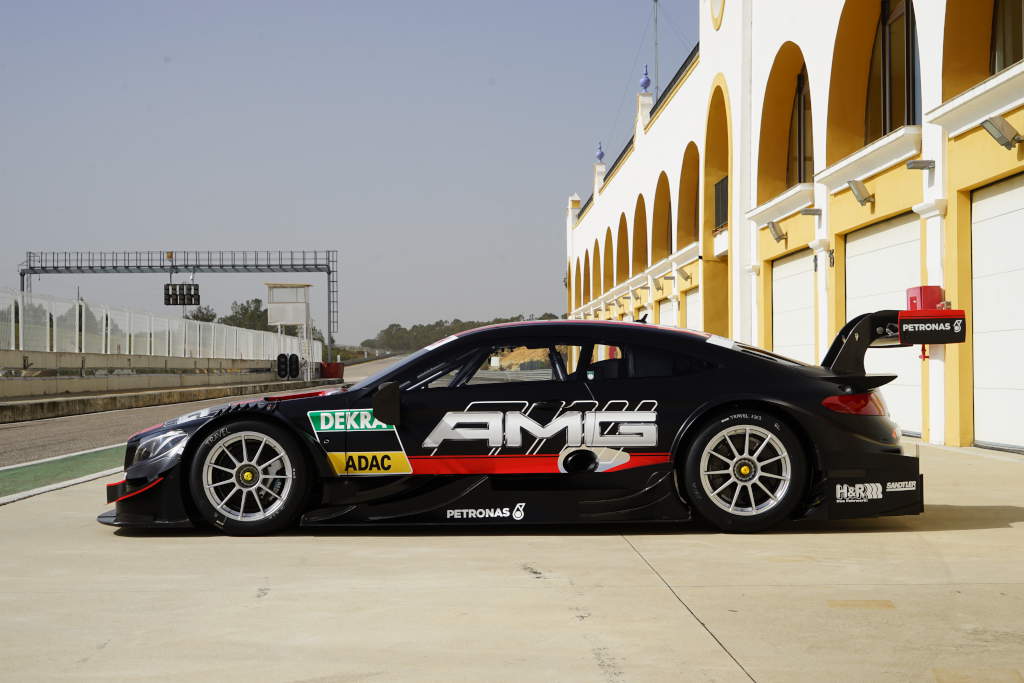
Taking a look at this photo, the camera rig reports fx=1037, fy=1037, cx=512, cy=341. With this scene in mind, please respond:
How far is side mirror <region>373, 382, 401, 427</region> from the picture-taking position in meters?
5.62

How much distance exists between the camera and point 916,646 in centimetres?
343

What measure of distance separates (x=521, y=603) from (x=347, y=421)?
6.36 feet

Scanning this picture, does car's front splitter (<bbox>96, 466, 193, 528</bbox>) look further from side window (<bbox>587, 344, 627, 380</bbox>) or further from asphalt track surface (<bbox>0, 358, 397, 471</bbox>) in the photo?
asphalt track surface (<bbox>0, 358, 397, 471</bbox>)

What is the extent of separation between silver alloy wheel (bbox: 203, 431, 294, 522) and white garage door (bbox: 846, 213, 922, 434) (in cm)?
886

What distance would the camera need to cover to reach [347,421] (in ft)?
18.6

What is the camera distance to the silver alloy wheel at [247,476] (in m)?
5.66

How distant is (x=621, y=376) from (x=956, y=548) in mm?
1915

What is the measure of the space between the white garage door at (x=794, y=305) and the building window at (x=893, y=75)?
2.53 m

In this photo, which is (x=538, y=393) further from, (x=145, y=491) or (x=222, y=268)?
(x=222, y=268)

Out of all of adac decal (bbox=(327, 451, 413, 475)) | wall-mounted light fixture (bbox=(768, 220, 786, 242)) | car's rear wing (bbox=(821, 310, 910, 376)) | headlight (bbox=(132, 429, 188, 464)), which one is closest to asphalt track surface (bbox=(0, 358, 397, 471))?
headlight (bbox=(132, 429, 188, 464))

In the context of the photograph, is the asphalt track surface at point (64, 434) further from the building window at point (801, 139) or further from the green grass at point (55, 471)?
the building window at point (801, 139)

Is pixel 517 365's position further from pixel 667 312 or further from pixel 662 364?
pixel 667 312

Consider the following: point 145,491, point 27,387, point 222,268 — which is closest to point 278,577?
point 145,491

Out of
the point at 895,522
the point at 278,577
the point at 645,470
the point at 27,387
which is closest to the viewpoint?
the point at 278,577
